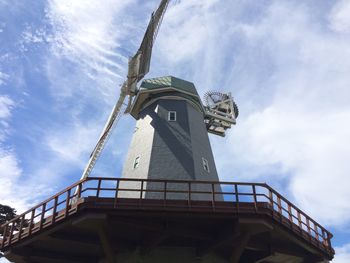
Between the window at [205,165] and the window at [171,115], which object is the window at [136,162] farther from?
the window at [205,165]

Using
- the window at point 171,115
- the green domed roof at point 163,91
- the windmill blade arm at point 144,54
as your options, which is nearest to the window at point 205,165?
the window at point 171,115

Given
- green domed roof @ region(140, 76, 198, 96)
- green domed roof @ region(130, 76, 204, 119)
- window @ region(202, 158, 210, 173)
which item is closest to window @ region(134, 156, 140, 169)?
window @ region(202, 158, 210, 173)

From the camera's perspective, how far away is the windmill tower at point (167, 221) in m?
12.8

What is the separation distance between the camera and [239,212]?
12.7 m

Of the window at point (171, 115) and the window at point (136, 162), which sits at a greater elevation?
the window at point (171, 115)

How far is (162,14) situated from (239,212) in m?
16.8

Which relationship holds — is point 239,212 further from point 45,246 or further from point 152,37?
point 152,37

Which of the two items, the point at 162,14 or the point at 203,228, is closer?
the point at 203,228

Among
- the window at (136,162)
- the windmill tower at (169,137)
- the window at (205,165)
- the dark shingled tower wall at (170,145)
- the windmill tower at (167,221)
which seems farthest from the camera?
the window at (205,165)

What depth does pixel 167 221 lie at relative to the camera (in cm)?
1330

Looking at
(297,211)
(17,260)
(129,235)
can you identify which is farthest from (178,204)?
(17,260)

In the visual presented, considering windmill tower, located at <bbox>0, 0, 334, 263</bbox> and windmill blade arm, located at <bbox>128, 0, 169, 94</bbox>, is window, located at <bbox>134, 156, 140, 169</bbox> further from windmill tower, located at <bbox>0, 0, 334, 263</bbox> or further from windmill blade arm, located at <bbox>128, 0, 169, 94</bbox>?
windmill blade arm, located at <bbox>128, 0, 169, 94</bbox>

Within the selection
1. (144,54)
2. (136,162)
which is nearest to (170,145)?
(136,162)

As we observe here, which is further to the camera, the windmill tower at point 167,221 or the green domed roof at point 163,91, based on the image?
the green domed roof at point 163,91
